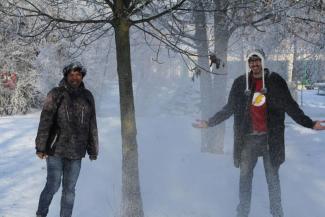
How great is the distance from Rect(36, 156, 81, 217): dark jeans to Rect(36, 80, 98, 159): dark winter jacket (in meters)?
0.10

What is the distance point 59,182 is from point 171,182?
106 inches

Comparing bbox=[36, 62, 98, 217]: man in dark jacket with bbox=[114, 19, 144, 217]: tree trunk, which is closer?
bbox=[36, 62, 98, 217]: man in dark jacket

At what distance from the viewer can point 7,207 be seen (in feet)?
21.3

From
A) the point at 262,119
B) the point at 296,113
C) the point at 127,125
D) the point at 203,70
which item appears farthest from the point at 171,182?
the point at 203,70

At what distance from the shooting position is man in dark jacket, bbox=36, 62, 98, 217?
491cm

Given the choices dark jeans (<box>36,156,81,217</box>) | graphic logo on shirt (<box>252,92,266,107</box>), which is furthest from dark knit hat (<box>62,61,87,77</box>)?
graphic logo on shirt (<box>252,92,266,107</box>)

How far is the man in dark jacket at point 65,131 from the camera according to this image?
4914 millimetres

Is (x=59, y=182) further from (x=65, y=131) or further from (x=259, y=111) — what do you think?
(x=259, y=111)

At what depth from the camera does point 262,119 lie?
5.33 m

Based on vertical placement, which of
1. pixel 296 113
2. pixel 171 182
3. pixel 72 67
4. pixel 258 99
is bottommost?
pixel 171 182

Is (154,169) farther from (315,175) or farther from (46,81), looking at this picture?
(46,81)

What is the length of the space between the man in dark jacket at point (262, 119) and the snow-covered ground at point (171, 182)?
96 cm

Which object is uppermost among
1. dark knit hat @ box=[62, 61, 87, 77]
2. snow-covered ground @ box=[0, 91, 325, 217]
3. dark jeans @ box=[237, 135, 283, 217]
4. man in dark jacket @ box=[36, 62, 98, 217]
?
dark knit hat @ box=[62, 61, 87, 77]

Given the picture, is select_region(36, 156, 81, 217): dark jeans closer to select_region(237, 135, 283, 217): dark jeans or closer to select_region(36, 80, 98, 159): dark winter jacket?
select_region(36, 80, 98, 159): dark winter jacket
